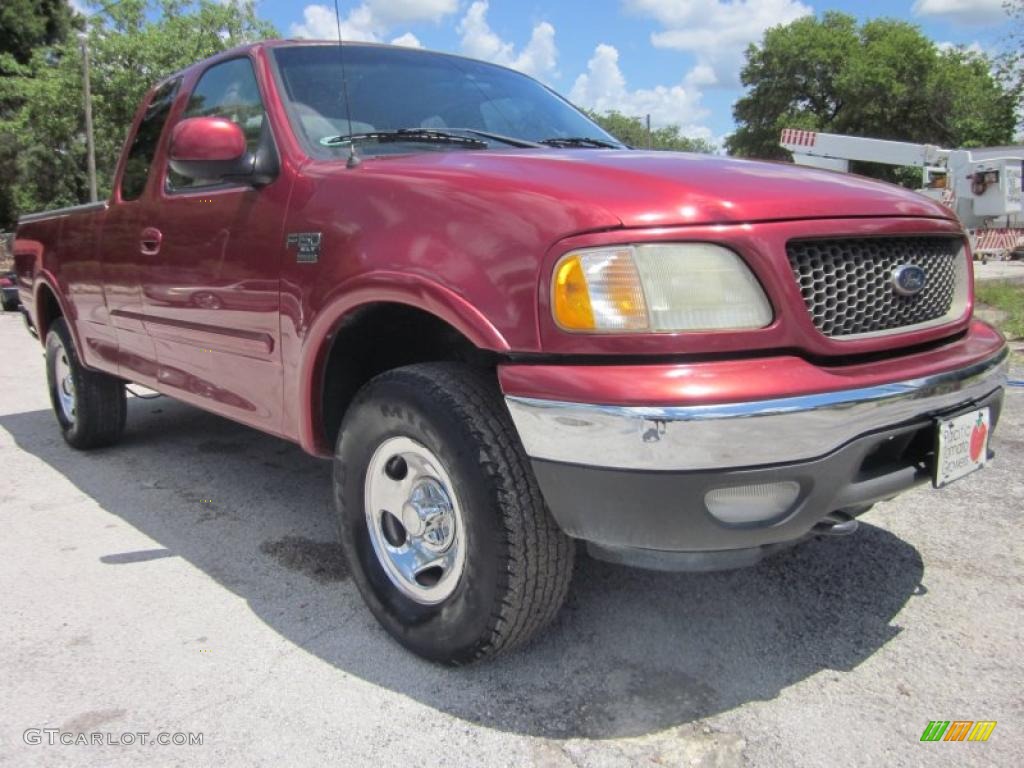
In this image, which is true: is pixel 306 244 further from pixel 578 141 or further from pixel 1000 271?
pixel 1000 271

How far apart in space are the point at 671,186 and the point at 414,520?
1184 millimetres

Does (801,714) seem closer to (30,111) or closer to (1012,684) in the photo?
→ (1012,684)

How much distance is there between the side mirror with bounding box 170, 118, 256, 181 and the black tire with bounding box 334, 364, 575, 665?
0.97 meters

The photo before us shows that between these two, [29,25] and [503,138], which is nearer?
[503,138]

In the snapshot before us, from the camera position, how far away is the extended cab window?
3.08 meters

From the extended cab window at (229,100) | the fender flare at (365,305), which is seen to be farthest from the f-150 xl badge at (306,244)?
the extended cab window at (229,100)

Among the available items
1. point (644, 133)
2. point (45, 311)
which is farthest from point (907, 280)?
point (644, 133)

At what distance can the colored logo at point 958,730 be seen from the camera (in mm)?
2062

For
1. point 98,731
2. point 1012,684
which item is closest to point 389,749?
point 98,731

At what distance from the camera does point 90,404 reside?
4785 millimetres

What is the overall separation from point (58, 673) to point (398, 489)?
3.80 ft

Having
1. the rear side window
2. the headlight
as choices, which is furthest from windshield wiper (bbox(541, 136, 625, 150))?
the rear side window

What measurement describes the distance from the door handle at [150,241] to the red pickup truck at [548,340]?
470 mm

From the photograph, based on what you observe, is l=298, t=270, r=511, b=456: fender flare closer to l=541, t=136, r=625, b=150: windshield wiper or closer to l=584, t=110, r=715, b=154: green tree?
l=541, t=136, r=625, b=150: windshield wiper
